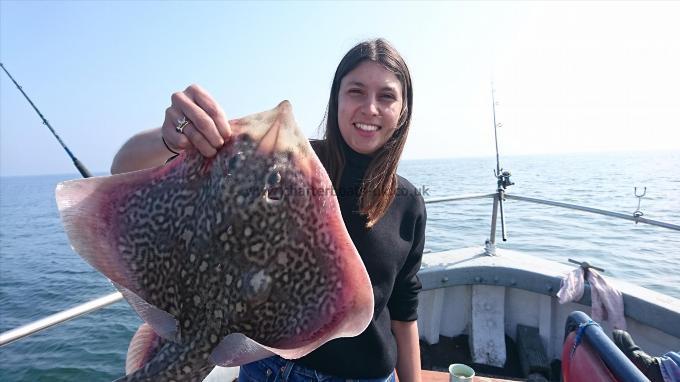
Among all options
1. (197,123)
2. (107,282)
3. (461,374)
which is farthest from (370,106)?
(107,282)

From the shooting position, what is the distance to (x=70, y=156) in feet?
10.1

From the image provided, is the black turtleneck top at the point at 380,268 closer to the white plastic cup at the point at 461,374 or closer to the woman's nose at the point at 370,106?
the woman's nose at the point at 370,106

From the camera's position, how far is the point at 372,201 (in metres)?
2.17

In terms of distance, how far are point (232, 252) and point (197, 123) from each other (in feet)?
1.58

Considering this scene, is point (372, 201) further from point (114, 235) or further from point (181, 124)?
point (114, 235)

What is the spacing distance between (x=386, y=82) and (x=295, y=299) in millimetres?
1343

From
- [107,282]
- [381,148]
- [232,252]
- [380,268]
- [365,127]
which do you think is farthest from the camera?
[107,282]

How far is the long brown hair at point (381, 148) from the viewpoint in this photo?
218 cm

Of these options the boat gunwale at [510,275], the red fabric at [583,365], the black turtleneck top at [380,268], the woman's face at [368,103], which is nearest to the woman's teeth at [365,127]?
the woman's face at [368,103]

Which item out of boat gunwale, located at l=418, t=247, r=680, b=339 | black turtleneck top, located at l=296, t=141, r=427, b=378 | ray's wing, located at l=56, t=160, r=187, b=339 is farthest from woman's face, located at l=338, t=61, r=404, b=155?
boat gunwale, located at l=418, t=247, r=680, b=339

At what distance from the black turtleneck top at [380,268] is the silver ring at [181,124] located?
3.33 ft

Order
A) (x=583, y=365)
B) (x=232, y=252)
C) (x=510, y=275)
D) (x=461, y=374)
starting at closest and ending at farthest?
1. (x=232, y=252)
2. (x=583, y=365)
3. (x=461, y=374)
4. (x=510, y=275)

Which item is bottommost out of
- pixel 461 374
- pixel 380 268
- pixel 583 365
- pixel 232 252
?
pixel 461 374

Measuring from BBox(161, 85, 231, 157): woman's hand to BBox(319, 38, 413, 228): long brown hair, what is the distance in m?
0.95
